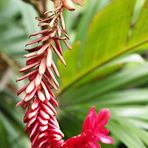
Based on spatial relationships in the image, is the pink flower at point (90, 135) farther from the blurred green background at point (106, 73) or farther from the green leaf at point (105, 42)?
the green leaf at point (105, 42)

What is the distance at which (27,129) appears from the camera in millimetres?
441

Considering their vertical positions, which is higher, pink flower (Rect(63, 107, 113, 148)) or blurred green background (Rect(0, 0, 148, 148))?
pink flower (Rect(63, 107, 113, 148))

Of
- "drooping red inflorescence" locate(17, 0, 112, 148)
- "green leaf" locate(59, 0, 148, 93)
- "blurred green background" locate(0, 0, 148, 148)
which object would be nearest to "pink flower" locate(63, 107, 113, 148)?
"drooping red inflorescence" locate(17, 0, 112, 148)

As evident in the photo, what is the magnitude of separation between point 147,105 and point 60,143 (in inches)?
20.8

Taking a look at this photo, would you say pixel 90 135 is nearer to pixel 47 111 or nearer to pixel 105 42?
pixel 47 111

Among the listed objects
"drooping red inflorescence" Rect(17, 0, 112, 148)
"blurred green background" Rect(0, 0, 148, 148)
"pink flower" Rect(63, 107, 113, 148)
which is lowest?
"blurred green background" Rect(0, 0, 148, 148)

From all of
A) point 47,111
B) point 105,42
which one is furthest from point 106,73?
point 47,111

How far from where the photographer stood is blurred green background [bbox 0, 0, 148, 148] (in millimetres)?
854

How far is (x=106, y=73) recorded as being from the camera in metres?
1.03

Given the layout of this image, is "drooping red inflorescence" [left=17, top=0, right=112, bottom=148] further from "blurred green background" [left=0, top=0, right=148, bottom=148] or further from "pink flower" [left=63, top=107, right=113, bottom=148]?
"blurred green background" [left=0, top=0, right=148, bottom=148]

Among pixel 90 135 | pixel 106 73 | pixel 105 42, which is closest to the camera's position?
pixel 90 135

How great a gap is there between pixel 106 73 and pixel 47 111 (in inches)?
23.6

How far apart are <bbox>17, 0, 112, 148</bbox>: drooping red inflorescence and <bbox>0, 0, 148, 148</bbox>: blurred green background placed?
0.32 metres

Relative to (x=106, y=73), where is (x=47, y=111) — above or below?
above
